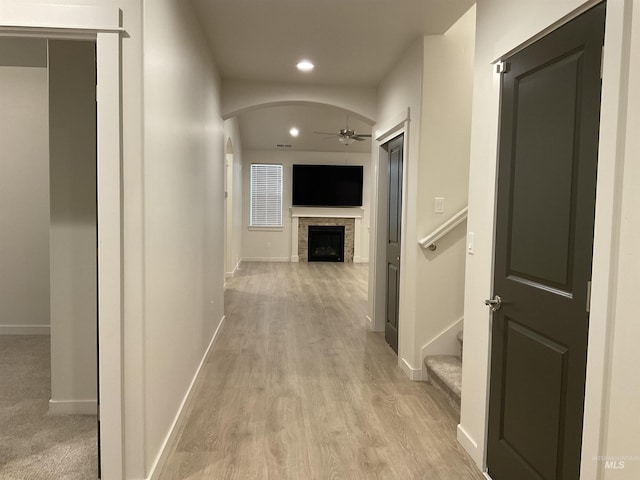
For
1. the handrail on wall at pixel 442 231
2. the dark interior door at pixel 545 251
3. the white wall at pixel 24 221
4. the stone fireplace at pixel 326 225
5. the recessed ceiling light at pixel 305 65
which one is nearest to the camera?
the dark interior door at pixel 545 251

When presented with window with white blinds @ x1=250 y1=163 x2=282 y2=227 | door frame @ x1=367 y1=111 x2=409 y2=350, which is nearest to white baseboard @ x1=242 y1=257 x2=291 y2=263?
window with white blinds @ x1=250 y1=163 x2=282 y2=227

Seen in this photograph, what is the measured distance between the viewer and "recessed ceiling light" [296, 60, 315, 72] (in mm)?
4422

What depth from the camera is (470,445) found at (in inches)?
104

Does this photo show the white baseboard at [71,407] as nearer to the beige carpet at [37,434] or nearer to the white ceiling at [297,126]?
the beige carpet at [37,434]

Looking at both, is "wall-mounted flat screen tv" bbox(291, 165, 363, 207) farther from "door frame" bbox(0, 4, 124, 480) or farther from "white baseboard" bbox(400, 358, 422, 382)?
"door frame" bbox(0, 4, 124, 480)

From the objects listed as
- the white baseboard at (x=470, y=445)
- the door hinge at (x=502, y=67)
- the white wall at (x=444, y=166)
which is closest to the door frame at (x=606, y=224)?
the door hinge at (x=502, y=67)

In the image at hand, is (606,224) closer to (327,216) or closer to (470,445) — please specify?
(470,445)

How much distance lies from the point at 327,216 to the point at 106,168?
9990 mm

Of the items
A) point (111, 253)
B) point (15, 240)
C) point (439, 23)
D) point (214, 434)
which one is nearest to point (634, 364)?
point (111, 253)

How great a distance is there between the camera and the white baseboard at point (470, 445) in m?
2.49

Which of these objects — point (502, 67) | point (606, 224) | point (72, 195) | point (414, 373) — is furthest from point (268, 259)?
point (606, 224)

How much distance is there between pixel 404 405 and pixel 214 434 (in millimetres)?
1321

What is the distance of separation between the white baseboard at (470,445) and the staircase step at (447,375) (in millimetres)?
400

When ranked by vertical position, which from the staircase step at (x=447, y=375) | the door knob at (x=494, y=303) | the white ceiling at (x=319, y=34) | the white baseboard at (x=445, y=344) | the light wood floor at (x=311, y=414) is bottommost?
the light wood floor at (x=311, y=414)
